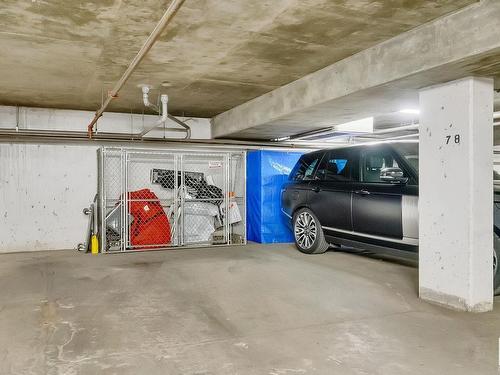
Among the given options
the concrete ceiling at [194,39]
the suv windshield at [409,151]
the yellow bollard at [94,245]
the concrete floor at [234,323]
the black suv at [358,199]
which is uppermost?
the concrete ceiling at [194,39]

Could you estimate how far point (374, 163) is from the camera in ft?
19.2

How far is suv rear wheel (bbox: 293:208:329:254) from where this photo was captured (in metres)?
6.88

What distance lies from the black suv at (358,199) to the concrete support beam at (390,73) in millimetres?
662

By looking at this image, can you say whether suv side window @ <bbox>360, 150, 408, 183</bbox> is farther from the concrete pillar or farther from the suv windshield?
the concrete pillar

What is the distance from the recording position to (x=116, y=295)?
4535mm

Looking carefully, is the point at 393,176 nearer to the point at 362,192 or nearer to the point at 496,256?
the point at 362,192

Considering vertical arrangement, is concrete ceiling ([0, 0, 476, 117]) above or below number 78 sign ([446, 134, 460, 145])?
above

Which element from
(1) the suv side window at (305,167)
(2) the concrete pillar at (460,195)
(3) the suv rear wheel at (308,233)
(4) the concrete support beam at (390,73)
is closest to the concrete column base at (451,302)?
(2) the concrete pillar at (460,195)

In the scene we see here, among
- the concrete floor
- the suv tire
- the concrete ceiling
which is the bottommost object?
the concrete floor

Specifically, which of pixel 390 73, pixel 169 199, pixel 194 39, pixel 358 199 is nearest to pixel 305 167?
pixel 358 199

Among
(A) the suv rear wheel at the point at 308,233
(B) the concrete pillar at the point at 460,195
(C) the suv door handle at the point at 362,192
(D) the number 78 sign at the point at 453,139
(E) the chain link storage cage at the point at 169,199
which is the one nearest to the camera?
(B) the concrete pillar at the point at 460,195

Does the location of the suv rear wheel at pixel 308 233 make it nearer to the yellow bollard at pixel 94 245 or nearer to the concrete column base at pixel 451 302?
the concrete column base at pixel 451 302

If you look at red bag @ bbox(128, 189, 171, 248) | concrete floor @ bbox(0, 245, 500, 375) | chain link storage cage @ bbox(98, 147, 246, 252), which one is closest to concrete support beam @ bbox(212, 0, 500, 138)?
chain link storage cage @ bbox(98, 147, 246, 252)

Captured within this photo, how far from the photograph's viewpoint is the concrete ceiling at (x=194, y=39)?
3363 millimetres
